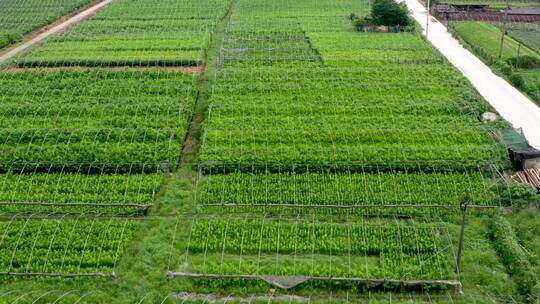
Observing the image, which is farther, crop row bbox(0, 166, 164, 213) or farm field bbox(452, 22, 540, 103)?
farm field bbox(452, 22, 540, 103)

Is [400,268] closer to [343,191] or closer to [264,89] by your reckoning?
[343,191]

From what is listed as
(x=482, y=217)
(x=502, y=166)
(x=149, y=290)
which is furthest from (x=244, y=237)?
(x=502, y=166)

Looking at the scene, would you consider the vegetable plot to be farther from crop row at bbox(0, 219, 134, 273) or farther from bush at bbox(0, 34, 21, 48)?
bush at bbox(0, 34, 21, 48)

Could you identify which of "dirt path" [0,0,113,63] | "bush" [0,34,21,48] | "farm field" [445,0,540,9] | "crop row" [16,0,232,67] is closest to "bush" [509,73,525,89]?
"crop row" [16,0,232,67]

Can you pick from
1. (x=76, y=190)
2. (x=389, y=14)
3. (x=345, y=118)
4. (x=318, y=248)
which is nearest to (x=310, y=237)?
(x=318, y=248)

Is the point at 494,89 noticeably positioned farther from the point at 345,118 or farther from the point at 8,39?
the point at 8,39
